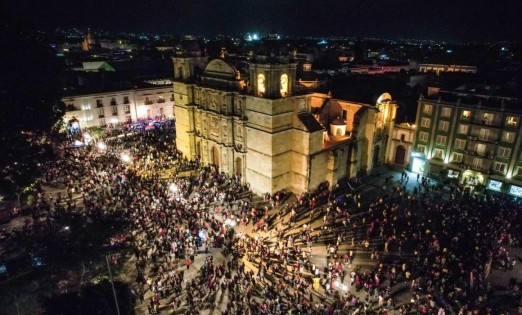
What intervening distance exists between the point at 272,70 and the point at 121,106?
30.4 metres

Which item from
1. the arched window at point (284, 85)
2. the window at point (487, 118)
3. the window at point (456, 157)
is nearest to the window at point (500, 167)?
the window at point (456, 157)

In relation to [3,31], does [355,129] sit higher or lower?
lower

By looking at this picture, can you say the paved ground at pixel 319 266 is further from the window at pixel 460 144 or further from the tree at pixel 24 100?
the window at pixel 460 144

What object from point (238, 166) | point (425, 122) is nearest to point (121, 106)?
point (238, 166)

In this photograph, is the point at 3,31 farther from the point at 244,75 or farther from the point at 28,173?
the point at 244,75

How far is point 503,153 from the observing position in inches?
1161

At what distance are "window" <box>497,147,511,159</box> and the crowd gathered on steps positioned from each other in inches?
153

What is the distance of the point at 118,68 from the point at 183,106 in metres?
42.0

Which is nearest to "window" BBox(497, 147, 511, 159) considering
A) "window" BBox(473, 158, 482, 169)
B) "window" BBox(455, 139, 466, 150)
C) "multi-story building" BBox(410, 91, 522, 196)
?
"multi-story building" BBox(410, 91, 522, 196)

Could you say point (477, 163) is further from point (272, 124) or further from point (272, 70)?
point (272, 70)

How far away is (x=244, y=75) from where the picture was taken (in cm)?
3284

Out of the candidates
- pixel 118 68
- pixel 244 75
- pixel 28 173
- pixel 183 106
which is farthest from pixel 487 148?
pixel 118 68

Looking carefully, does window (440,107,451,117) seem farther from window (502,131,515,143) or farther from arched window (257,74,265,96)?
arched window (257,74,265,96)

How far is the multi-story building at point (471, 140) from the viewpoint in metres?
28.9
